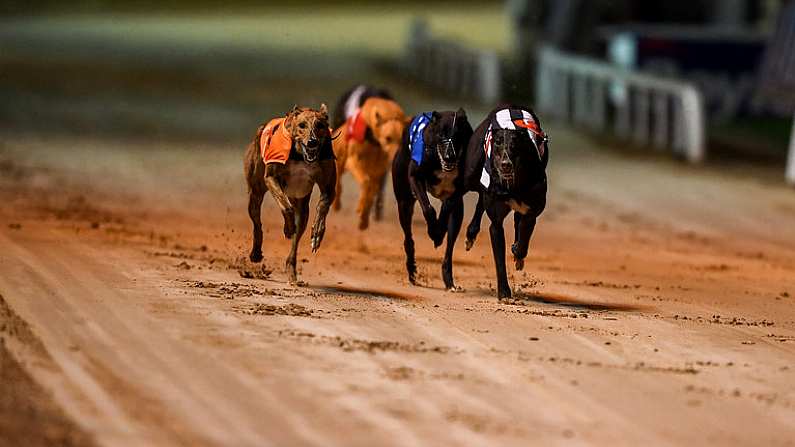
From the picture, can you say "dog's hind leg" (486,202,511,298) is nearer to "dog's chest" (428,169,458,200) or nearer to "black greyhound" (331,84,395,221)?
"dog's chest" (428,169,458,200)

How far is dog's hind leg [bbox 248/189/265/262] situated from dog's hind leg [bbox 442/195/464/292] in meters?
1.06

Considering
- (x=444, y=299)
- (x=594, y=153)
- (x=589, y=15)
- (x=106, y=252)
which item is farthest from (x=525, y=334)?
(x=589, y=15)

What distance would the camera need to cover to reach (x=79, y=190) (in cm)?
1434

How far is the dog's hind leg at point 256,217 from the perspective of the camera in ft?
32.9

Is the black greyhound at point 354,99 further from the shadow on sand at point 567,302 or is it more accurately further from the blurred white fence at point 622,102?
the blurred white fence at point 622,102

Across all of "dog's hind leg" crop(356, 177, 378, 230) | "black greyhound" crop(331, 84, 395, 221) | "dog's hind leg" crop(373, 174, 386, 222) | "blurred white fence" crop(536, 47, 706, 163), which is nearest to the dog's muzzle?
"dog's hind leg" crop(356, 177, 378, 230)

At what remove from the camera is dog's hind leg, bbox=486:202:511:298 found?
9.27 meters

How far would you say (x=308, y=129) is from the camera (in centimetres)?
916

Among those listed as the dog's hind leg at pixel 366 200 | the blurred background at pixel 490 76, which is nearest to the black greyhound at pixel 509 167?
the dog's hind leg at pixel 366 200

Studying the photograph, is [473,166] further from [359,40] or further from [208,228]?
[359,40]

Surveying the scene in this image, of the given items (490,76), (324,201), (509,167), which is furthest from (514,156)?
(490,76)

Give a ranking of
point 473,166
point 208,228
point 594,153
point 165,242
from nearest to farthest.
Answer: point 473,166, point 165,242, point 208,228, point 594,153

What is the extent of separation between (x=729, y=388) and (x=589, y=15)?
17331 millimetres

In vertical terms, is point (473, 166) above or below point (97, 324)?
above
